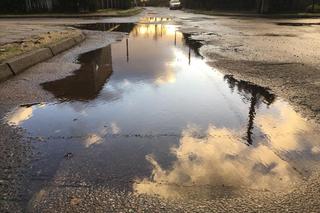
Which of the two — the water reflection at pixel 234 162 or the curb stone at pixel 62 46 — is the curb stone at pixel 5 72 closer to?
the curb stone at pixel 62 46

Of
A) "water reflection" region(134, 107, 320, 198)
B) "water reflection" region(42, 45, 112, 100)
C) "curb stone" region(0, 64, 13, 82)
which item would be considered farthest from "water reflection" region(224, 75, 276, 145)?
"curb stone" region(0, 64, 13, 82)

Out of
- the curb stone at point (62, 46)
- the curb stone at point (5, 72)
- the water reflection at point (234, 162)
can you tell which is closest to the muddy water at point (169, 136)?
the water reflection at point (234, 162)

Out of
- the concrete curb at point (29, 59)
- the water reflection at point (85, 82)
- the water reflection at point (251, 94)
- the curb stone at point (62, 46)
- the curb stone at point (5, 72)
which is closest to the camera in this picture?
the water reflection at point (251, 94)

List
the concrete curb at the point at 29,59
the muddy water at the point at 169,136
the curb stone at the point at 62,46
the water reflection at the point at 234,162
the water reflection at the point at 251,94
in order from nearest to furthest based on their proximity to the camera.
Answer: the water reflection at the point at 234,162 → the muddy water at the point at 169,136 → the water reflection at the point at 251,94 → the concrete curb at the point at 29,59 → the curb stone at the point at 62,46

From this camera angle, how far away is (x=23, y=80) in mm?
7500

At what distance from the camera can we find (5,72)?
7.64 m

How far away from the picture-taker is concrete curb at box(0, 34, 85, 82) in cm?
772

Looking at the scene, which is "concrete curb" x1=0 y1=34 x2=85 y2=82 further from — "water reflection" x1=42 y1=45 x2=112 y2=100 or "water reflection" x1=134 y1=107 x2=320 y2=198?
"water reflection" x1=134 y1=107 x2=320 y2=198

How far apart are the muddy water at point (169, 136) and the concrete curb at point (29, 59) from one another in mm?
1203

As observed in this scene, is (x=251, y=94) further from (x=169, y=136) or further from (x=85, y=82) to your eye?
(x=85, y=82)

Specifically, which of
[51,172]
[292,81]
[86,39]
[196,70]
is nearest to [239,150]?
[51,172]

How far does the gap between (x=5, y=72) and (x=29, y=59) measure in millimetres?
1449

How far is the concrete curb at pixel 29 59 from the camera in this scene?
25.3 feet

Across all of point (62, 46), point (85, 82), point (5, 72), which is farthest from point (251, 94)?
point (62, 46)
